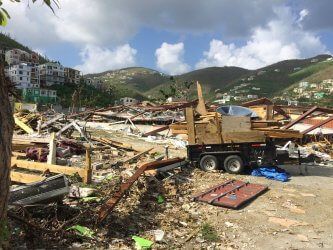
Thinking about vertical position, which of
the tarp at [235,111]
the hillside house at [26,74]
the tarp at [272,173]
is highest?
the hillside house at [26,74]

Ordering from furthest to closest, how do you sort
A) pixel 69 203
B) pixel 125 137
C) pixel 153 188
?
pixel 125 137
pixel 153 188
pixel 69 203

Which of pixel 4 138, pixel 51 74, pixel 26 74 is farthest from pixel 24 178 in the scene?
pixel 51 74

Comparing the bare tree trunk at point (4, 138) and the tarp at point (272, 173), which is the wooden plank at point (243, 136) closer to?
the tarp at point (272, 173)

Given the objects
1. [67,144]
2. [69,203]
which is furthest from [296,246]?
[67,144]

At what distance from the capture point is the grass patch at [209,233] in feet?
27.5

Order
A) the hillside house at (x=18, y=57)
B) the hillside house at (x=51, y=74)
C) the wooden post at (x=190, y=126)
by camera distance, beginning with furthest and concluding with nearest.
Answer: the hillside house at (x=18, y=57) → the hillside house at (x=51, y=74) → the wooden post at (x=190, y=126)

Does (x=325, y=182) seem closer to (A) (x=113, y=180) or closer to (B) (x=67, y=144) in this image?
(A) (x=113, y=180)

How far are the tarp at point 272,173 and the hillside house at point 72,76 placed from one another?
12207cm

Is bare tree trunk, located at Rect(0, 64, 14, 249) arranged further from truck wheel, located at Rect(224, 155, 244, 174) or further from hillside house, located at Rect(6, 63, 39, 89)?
hillside house, located at Rect(6, 63, 39, 89)

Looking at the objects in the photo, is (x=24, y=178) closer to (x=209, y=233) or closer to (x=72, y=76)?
(x=209, y=233)

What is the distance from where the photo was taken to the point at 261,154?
575 inches

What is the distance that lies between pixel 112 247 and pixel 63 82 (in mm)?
126371

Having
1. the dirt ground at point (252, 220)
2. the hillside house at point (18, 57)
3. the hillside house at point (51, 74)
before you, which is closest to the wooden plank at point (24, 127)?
the dirt ground at point (252, 220)

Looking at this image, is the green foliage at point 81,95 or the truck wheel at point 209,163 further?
the green foliage at point 81,95
